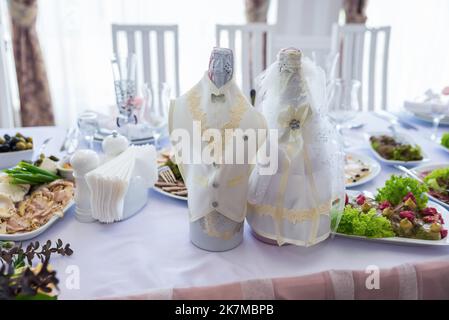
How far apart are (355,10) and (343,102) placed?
63.8 inches

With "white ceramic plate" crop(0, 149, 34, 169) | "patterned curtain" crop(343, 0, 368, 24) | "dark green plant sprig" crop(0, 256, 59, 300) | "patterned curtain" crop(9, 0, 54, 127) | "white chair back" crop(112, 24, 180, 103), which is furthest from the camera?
"patterned curtain" crop(343, 0, 368, 24)

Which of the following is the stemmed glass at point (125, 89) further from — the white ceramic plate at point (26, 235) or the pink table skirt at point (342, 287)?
the pink table skirt at point (342, 287)

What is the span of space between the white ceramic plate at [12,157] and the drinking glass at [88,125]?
149 millimetres

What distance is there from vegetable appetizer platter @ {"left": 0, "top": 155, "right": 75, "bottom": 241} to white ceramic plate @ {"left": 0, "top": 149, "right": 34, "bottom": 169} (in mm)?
106

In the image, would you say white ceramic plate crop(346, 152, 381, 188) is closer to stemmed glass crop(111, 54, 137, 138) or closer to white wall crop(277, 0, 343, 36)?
stemmed glass crop(111, 54, 137, 138)

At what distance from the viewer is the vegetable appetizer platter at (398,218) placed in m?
0.82

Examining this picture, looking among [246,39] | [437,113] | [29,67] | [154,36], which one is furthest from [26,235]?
[29,67]

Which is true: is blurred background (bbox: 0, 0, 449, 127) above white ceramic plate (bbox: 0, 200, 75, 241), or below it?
above

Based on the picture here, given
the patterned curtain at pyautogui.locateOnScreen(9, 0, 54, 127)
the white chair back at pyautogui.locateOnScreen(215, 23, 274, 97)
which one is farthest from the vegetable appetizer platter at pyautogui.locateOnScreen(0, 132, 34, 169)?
the patterned curtain at pyautogui.locateOnScreen(9, 0, 54, 127)

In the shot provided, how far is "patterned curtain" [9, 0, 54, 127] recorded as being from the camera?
7.66ft

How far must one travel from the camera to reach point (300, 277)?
744 millimetres

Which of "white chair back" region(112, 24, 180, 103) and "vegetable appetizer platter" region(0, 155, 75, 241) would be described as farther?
Answer: "white chair back" region(112, 24, 180, 103)

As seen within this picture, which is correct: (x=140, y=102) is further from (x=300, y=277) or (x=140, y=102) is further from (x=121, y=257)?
(x=300, y=277)

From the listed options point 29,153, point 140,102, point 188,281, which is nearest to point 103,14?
point 140,102
